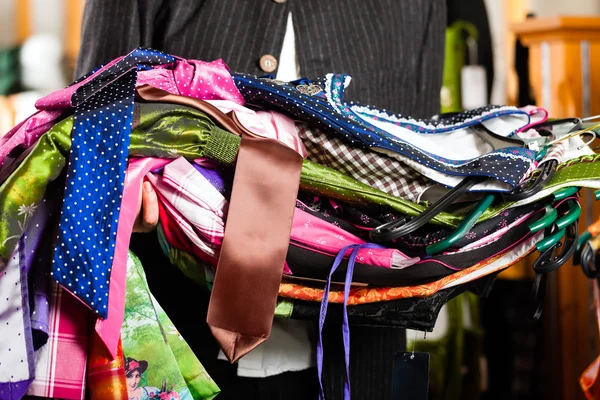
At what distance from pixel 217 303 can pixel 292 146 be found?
17cm

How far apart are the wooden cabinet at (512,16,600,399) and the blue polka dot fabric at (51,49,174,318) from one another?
1.34 meters

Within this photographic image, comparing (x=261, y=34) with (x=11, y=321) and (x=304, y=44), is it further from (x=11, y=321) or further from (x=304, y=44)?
(x=11, y=321)

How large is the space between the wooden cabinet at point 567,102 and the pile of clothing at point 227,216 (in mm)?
1058

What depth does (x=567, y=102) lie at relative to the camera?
173 centimetres

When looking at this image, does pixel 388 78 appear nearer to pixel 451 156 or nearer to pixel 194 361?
pixel 451 156

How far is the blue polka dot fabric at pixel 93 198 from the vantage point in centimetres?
60

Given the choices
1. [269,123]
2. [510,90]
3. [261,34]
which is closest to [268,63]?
[261,34]

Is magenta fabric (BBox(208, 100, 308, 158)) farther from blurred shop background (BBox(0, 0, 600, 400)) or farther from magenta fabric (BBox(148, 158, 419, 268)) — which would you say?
blurred shop background (BBox(0, 0, 600, 400))

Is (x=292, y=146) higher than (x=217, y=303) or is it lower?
higher

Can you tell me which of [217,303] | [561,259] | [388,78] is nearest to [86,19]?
[388,78]

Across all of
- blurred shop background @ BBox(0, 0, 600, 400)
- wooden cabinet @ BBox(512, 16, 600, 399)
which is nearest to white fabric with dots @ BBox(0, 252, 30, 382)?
blurred shop background @ BBox(0, 0, 600, 400)

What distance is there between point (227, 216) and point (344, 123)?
0.47ft

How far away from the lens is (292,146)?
71 cm

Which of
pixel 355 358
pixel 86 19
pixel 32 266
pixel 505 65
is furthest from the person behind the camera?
pixel 505 65
